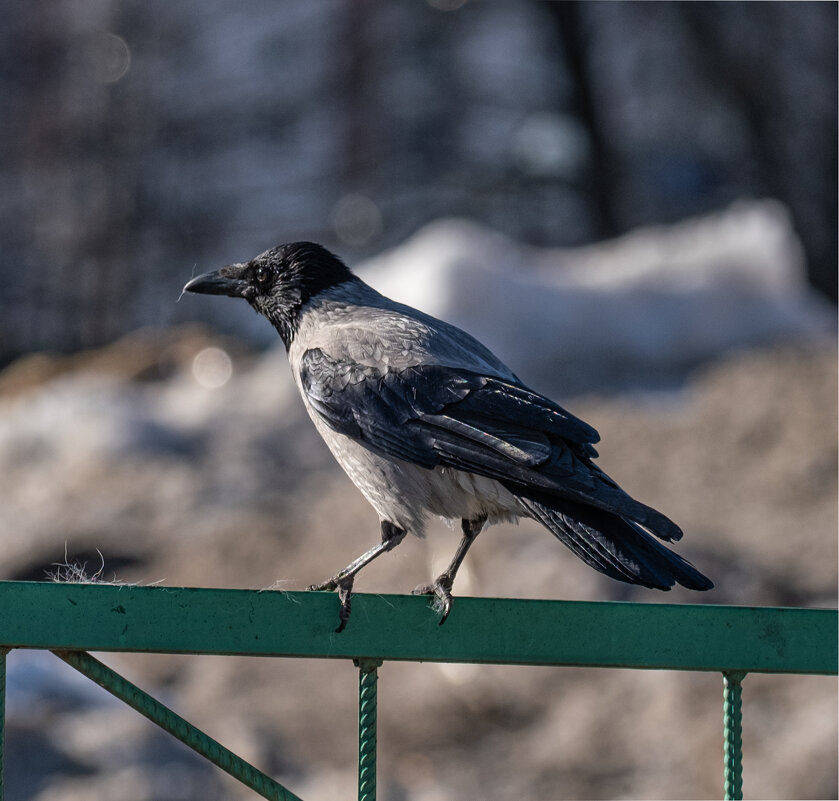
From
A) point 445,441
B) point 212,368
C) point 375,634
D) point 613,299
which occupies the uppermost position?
point 613,299

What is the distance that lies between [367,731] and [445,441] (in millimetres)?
686

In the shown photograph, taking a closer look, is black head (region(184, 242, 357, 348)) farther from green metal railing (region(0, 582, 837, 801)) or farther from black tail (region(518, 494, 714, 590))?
green metal railing (region(0, 582, 837, 801))

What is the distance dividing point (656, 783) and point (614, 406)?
2.76 meters

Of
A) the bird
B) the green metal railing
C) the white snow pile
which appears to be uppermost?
the white snow pile

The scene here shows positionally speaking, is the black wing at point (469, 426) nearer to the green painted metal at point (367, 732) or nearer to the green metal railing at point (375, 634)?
the green metal railing at point (375, 634)

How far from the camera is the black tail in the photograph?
76.7 inches

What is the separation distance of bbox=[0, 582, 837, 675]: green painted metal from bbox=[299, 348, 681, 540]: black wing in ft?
0.67

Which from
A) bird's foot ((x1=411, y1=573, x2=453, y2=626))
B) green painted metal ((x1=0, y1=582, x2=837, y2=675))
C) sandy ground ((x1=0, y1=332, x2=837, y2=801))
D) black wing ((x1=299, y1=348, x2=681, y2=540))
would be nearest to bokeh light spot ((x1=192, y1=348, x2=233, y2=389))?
sandy ground ((x1=0, y1=332, x2=837, y2=801))

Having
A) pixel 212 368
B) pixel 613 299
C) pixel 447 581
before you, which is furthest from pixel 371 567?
pixel 447 581

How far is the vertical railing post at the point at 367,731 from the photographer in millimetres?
1784

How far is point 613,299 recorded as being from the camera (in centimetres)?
718

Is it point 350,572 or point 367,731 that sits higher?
point 350,572

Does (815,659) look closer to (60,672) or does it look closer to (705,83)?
(60,672)

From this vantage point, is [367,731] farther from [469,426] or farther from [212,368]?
[212,368]
